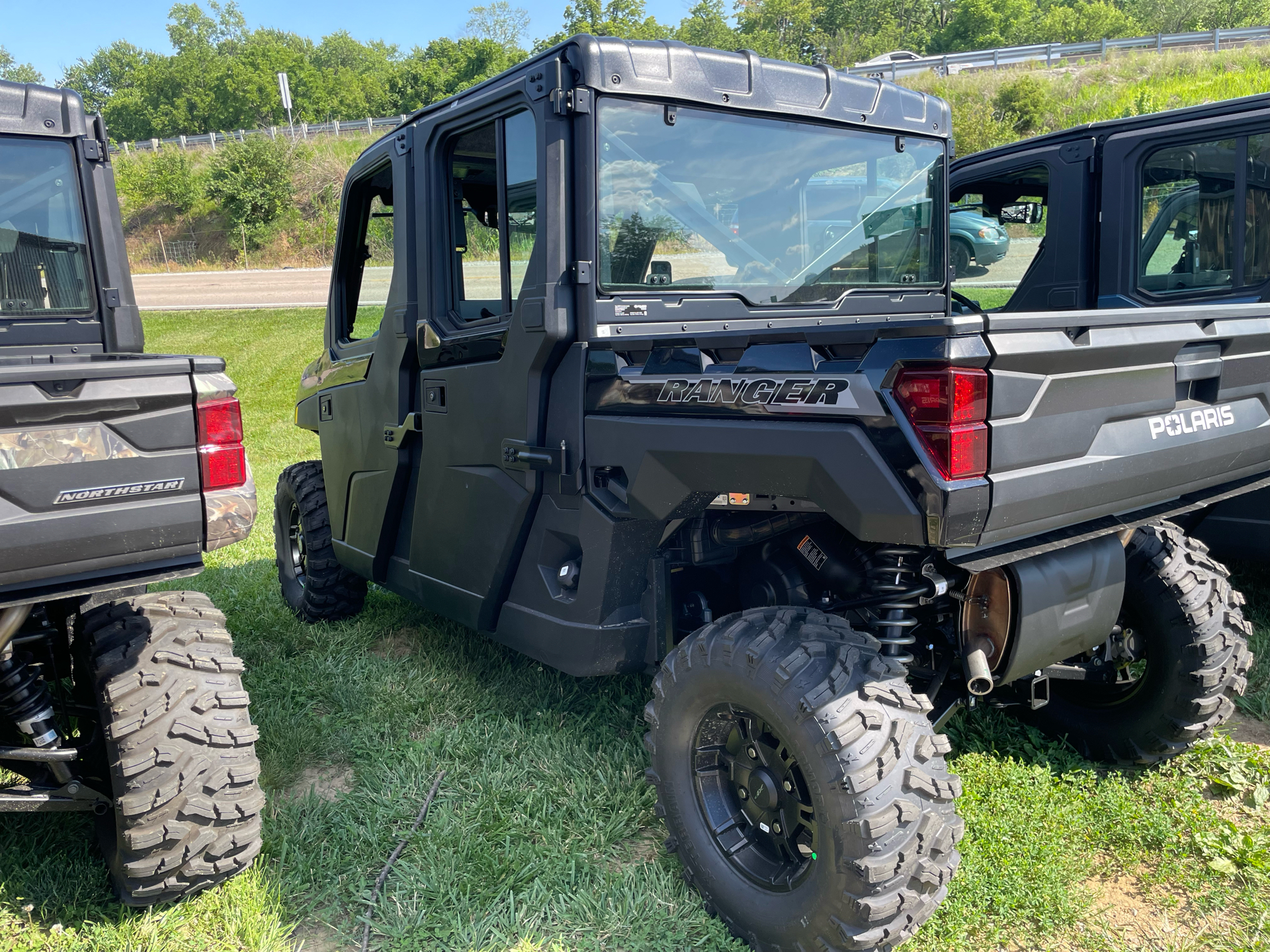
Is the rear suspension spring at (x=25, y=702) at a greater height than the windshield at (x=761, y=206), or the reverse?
the windshield at (x=761, y=206)

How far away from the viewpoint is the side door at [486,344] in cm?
288

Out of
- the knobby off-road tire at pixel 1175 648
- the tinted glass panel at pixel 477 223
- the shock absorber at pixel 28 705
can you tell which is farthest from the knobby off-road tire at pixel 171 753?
the knobby off-road tire at pixel 1175 648

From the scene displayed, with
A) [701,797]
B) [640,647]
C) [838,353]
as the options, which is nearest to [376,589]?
[640,647]

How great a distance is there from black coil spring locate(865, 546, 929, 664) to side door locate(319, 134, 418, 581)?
209cm

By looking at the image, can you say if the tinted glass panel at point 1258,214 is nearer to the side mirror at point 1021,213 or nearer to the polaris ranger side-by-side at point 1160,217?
the polaris ranger side-by-side at point 1160,217

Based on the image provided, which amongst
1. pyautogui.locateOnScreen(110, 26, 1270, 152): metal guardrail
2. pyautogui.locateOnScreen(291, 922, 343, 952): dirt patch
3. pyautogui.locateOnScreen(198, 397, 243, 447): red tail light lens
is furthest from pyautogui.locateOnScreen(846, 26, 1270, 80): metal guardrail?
pyautogui.locateOnScreen(291, 922, 343, 952): dirt patch

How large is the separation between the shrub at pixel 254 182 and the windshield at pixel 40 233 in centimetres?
4001

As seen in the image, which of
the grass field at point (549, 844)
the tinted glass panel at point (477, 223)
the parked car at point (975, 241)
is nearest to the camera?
the grass field at point (549, 844)

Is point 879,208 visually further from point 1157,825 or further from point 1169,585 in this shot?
point 1157,825

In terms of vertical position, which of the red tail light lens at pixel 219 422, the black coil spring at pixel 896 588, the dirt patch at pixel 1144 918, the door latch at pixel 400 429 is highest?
the red tail light lens at pixel 219 422

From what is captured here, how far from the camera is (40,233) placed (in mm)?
4254

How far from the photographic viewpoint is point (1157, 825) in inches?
111

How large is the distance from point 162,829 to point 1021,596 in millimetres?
2332

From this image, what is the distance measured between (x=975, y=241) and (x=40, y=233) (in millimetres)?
4640
